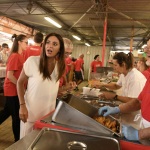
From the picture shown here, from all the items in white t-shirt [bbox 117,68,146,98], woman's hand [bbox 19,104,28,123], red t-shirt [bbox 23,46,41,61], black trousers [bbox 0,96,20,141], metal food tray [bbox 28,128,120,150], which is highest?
red t-shirt [bbox 23,46,41,61]

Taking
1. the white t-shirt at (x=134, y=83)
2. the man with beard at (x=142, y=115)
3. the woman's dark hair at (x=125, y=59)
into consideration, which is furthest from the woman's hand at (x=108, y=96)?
the man with beard at (x=142, y=115)

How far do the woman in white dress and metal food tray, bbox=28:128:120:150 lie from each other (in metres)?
0.58

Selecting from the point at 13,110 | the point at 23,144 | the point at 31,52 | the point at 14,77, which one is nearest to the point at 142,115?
the point at 23,144

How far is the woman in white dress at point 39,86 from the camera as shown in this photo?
5.63 feet

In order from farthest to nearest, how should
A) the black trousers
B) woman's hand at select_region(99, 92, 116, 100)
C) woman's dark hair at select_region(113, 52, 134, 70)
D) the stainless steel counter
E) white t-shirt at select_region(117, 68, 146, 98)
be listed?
the black trousers
woman's hand at select_region(99, 92, 116, 100)
woman's dark hair at select_region(113, 52, 134, 70)
white t-shirt at select_region(117, 68, 146, 98)
the stainless steel counter

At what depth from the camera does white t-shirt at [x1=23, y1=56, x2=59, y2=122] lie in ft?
5.60

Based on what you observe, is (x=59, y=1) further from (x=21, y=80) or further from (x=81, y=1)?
(x=21, y=80)

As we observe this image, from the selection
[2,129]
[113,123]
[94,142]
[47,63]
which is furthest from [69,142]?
[2,129]

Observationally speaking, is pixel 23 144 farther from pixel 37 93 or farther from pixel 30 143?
pixel 37 93

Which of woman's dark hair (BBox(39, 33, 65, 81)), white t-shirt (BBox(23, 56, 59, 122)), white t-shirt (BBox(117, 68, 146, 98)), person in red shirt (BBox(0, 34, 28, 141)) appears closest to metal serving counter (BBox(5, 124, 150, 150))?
white t-shirt (BBox(23, 56, 59, 122))

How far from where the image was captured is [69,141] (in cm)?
106

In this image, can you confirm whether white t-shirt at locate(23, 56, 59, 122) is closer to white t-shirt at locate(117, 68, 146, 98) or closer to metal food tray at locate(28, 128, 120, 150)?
metal food tray at locate(28, 128, 120, 150)

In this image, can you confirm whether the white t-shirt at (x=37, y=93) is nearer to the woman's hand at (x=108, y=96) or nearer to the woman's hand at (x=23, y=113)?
the woman's hand at (x=23, y=113)

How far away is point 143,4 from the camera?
6246 mm
